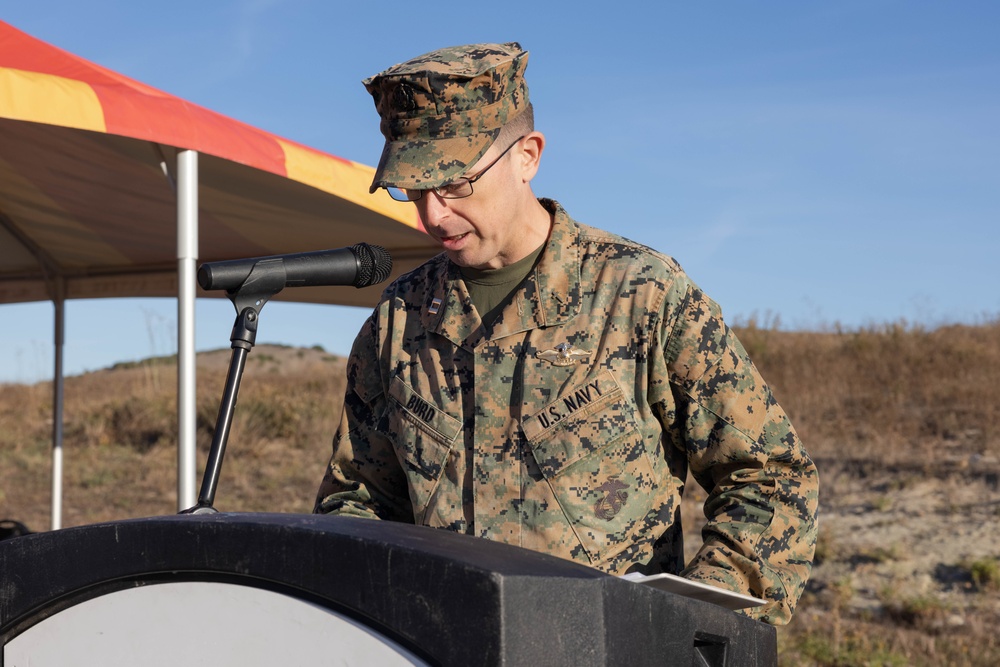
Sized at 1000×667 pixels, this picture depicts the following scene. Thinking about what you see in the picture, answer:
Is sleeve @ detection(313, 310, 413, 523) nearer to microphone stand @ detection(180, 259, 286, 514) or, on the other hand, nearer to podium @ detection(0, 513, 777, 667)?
microphone stand @ detection(180, 259, 286, 514)

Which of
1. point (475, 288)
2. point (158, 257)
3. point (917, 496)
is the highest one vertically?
point (158, 257)

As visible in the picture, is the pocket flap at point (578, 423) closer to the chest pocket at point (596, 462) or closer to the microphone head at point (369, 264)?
the chest pocket at point (596, 462)

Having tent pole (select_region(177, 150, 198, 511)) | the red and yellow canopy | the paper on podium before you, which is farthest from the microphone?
tent pole (select_region(177, 150, 198, 511))

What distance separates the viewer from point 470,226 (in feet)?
6.17

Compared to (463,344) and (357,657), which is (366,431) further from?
(357,657)

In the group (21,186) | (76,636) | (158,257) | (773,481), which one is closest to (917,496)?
(158,257)

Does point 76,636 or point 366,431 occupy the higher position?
point 366,431

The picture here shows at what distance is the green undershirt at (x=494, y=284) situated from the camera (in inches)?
79.1

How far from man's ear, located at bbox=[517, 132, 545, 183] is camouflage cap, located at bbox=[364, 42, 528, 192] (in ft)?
0.17

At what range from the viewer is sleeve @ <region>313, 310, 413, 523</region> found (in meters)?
2.10

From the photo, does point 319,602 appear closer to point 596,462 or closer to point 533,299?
point 596,462

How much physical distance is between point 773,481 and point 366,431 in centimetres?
76

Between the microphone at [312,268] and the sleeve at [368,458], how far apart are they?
0.43m

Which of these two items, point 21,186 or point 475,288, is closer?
point 475,288
